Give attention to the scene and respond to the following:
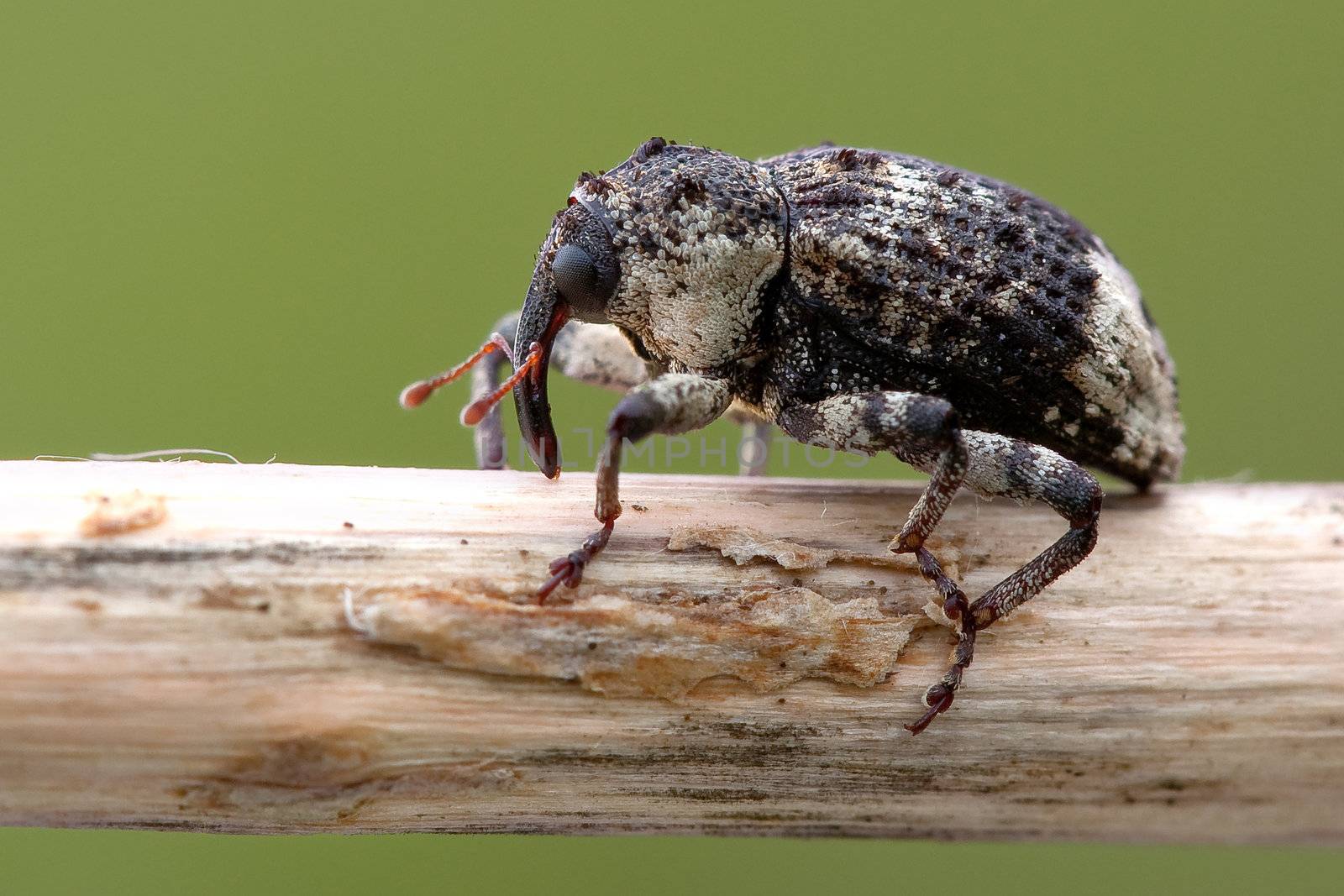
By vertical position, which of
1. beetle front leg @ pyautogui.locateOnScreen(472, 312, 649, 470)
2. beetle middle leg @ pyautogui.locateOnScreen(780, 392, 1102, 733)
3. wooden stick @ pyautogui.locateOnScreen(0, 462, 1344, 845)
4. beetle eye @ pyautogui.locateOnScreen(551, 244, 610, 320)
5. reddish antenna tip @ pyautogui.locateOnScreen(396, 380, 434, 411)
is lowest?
wooden stick @ pyautogui.locateOnScreen(0, 462, 1344, 845)

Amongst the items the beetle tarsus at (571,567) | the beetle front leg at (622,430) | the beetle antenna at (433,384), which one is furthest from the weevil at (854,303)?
the beetle tarsus at (571,567)

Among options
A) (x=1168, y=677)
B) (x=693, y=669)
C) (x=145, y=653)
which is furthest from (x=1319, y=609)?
(x=145, y=653)

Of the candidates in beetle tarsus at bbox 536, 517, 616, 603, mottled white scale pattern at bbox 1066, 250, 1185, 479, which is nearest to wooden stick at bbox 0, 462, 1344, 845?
beetle tarsus at bbox 536, 517, 616, 603

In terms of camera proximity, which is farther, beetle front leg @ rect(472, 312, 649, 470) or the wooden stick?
beetle front leg @ rect(472, 312, 649, 470)

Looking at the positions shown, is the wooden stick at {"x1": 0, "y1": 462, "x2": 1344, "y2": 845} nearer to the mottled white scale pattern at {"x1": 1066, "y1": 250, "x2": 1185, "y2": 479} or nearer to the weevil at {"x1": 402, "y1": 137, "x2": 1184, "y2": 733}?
the weevil at {"x1": 402, "y1": 137, "x2": 1184, "y2": 733}

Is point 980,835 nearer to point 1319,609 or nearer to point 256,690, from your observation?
point 1319,609

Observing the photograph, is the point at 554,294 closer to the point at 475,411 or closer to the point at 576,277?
the point at 576,277

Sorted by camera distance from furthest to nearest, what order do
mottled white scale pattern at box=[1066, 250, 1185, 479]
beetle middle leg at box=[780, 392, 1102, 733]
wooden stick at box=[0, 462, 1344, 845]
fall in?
mottled white scale pattern at box=[1066, 250, 1185, 479], beetle middle leg at box=[780, 392, 1102, 733], wooden stick at box=[0, 462, 1344, 845]

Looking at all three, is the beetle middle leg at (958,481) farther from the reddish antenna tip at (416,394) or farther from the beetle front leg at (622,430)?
the reddish antenna tip at (416,394)
